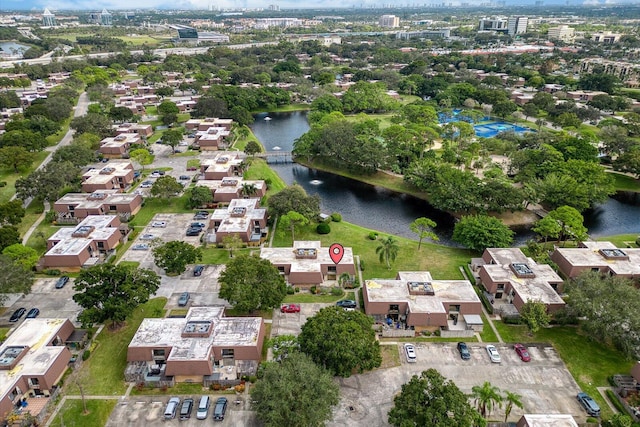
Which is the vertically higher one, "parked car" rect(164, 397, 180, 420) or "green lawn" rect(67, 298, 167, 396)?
"parked car" rect(164, 397, 180, 420)

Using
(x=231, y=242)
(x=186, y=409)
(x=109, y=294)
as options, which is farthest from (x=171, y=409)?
(x=231, y=242)

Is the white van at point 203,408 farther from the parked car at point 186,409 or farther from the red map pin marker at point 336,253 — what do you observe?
the red map pin marker at point 336,253

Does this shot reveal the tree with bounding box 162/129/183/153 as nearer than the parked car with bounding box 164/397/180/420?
No

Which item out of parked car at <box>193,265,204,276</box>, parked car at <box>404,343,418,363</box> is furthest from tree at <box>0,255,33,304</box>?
parked car at <box>404,343,418,363</box>

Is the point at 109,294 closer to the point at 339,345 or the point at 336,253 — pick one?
the point at 339,345

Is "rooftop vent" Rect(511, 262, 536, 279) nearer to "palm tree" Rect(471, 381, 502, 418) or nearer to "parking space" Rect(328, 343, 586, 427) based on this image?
"parking space" Rect(328, 343, 586, 427)

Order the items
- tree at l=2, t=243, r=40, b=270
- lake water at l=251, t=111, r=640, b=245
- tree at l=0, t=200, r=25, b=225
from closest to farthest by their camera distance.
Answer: tree at l=2, t=243, r=40, b=270 < tree at l=0, t=200, r=25, b=225 < lake water at l=251, t=111, r=640, b=245

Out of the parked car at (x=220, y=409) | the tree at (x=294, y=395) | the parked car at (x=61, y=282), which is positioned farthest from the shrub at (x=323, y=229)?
the parked car at (x=61, y=282)
